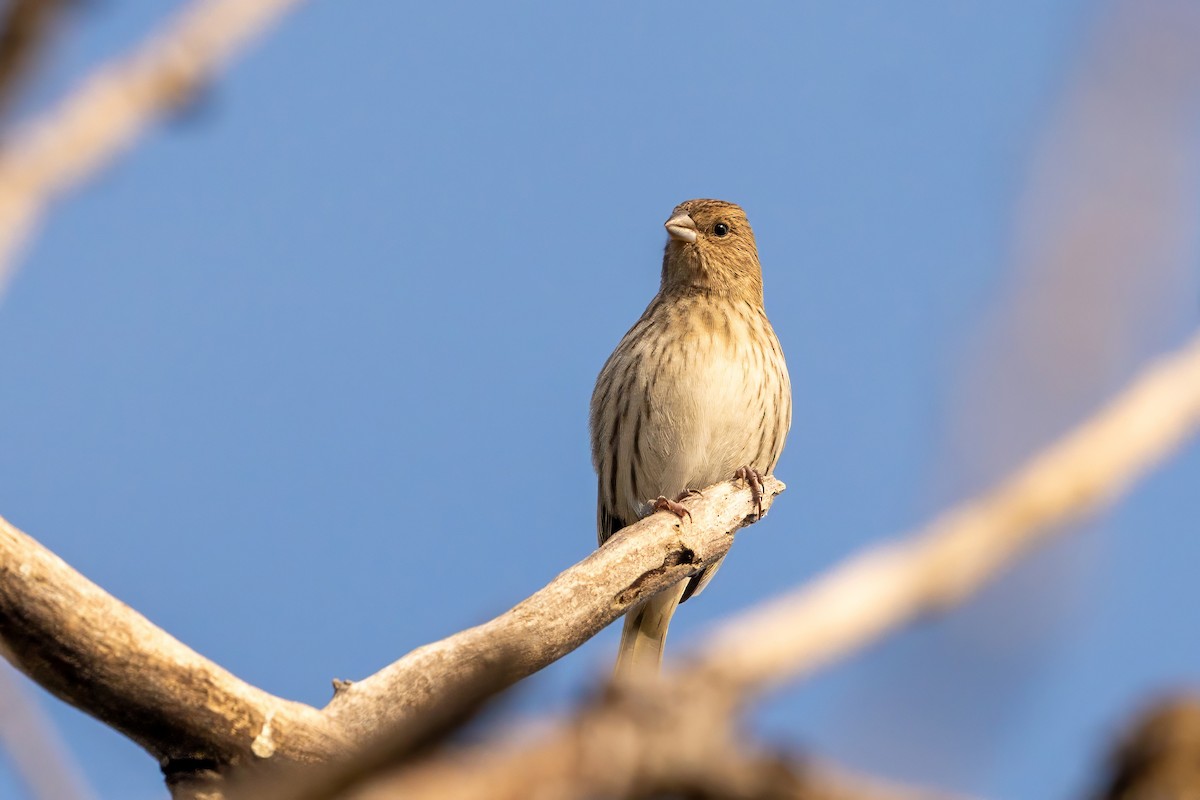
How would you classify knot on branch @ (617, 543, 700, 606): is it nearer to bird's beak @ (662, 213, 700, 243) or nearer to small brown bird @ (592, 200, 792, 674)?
small brown bird @ (592, 200, 792, 674)

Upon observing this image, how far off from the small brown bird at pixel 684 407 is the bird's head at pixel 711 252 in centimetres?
1

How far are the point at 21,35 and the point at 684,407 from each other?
6916 mm

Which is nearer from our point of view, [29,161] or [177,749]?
[29,161]

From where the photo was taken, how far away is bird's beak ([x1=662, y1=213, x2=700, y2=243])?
839 cm

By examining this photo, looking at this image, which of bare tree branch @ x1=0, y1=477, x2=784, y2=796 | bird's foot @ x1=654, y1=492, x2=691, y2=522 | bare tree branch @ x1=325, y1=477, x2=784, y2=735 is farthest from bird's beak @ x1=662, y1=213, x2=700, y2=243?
bare tree branch @ x1=0, y1=477, x2=784, y2=796

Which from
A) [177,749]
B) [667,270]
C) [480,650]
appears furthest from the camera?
[667,270]

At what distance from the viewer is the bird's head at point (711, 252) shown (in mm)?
8336

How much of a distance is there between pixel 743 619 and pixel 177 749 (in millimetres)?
3514

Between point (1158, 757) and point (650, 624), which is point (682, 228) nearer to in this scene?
point (650, 624)

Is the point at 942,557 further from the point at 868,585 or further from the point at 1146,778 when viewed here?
the point at 1146,778

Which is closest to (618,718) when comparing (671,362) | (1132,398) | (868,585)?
(868,585)

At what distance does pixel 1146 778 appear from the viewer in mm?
965

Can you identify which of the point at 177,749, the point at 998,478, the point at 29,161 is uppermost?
the point at 177,749

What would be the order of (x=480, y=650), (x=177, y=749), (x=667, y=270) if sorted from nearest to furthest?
(x=177, y=749) → (x=480, y=650) → (x=667, y=270)
